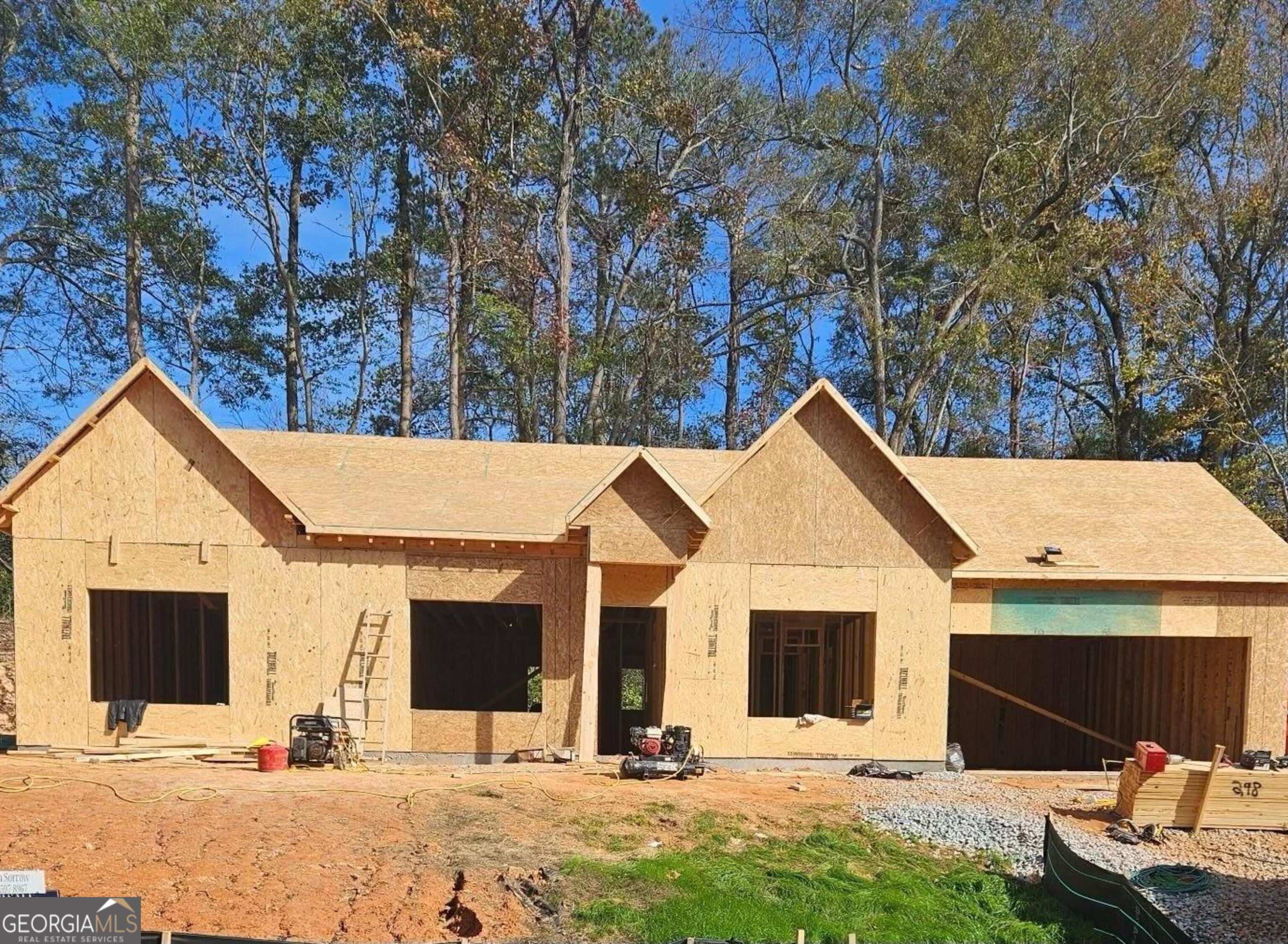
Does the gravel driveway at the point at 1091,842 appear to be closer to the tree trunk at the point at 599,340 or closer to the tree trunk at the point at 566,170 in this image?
the tree trunk at the point at 566,170

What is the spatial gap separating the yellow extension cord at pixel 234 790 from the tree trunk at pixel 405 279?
1887 centimetres

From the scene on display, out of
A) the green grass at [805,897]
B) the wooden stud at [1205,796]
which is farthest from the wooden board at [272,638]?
the wooden stud at [1205,796]

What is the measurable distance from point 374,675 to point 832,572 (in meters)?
8.71

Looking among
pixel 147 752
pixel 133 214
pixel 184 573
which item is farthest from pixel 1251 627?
pixel 133 214

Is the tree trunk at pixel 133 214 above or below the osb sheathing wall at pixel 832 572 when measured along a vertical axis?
above

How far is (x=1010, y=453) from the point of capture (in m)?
36.1

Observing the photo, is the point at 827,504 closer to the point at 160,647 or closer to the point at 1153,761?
the point at 1153,761

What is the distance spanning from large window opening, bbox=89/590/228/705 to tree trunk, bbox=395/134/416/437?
40.3ft

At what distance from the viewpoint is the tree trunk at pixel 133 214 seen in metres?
27.8

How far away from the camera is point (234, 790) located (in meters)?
11.1

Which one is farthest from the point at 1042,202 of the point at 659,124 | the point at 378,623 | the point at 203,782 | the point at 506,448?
the point at 203,782

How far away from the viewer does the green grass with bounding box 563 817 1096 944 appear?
794 cm

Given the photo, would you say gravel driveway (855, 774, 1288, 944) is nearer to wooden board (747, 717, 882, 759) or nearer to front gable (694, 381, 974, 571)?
wooden board (747, 717, 882, 759)
